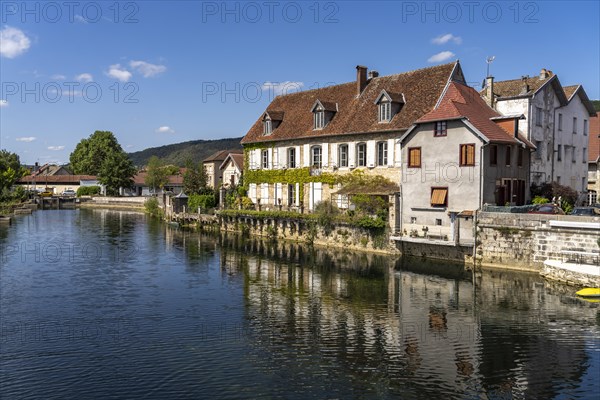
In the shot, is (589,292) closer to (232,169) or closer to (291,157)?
(291,157)

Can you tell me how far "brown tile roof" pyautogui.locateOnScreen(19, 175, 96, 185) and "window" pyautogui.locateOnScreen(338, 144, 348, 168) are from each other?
84.5 metres

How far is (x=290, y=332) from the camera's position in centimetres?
2012

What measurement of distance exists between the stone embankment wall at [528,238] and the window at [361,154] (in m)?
12.2

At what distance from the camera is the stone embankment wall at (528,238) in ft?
93.8

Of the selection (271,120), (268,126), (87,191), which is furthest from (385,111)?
(87,191)

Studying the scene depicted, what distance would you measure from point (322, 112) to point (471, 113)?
14.3m

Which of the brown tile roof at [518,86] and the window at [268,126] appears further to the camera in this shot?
the window at [268,126]

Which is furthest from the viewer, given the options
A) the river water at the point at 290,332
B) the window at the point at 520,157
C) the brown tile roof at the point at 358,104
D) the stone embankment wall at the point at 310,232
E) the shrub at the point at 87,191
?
the shrub at the point at 87,191

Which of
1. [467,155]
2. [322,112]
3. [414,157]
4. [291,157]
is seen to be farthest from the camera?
[291,157]

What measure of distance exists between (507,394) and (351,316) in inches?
330

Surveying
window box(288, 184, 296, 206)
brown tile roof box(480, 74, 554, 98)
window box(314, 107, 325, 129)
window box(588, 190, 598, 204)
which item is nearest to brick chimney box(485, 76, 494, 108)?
brown tile roof box(480, 74, 554, 98)

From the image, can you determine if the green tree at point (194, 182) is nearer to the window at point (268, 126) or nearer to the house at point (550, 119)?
the window at point (268, 126)

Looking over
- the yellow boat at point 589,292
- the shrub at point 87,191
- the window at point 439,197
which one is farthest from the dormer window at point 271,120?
the shrub at point 87,191

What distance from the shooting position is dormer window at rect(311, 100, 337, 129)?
151ft
